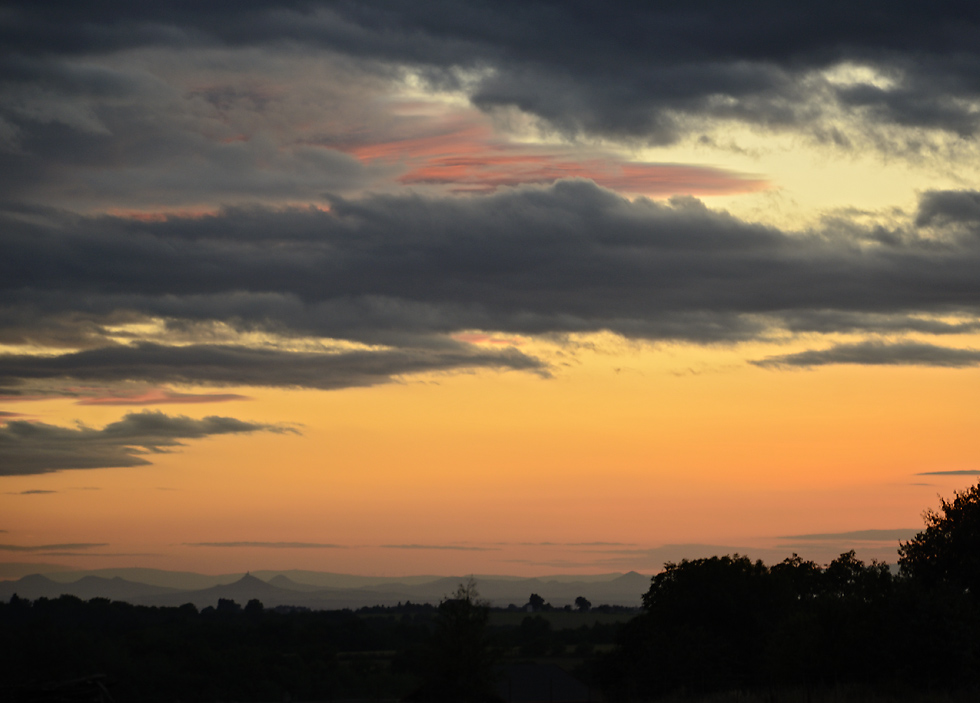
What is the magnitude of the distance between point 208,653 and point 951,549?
63.7 m

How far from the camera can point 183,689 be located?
80.8m

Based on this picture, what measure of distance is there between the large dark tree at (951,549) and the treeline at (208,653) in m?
26.6

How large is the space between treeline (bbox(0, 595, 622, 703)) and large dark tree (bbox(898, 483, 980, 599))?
2655 centimetres

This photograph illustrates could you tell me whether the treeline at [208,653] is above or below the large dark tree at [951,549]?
below

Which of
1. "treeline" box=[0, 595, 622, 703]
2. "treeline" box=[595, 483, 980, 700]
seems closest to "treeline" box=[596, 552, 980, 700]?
"treeline" box=[595, 483, 980, 700]

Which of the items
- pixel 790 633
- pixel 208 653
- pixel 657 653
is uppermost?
pixel 790 633

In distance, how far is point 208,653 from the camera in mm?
89938

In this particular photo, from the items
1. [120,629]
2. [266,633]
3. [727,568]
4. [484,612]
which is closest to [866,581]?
[484,612]

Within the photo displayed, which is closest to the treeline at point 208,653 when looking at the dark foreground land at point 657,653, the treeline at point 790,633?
the dark foreground land at point 657,653

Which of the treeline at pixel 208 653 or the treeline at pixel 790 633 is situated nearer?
the treeline at pixel 790 633

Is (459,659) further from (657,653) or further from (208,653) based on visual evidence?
(208,653)

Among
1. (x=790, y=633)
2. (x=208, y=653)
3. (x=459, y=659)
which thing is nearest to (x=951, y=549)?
(x=790, y=633)

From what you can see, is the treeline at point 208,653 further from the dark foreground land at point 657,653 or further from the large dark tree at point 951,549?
the large dark tree at point 951,549

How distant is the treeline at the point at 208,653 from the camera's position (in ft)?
194
